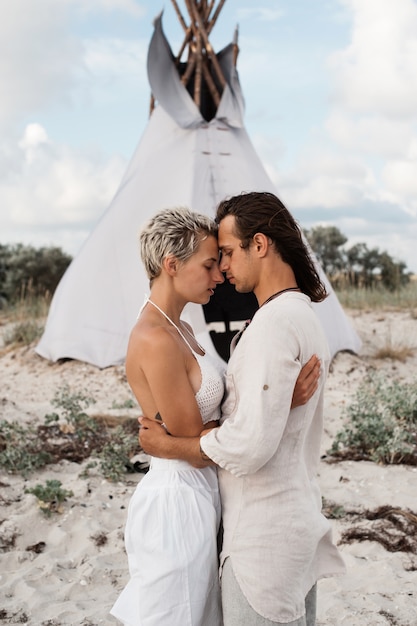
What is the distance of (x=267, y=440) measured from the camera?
1.52 m

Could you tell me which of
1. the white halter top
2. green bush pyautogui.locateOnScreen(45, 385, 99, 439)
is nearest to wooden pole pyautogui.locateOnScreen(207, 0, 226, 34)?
green bush pyautogui.locateOnScreen(45, 385, 99, 439)

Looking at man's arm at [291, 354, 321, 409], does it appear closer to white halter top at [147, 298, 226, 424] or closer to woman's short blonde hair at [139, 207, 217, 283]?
white halter top at [147, 298, 226, 424]

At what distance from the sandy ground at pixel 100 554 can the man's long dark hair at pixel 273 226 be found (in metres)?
1.65

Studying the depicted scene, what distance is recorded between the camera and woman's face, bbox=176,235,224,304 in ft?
6.15

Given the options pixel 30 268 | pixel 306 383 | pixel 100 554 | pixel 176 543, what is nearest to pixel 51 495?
pixel 100 554

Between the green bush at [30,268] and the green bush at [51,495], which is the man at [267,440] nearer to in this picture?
the green bush at [51,495]

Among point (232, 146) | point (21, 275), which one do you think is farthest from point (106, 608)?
point (21, 275)

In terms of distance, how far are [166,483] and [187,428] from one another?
0.16m

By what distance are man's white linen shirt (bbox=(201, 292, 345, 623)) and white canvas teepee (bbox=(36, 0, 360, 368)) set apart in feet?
16.7

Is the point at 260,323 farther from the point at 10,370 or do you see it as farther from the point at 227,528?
the point at 10,370

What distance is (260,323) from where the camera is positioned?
62.7 inches

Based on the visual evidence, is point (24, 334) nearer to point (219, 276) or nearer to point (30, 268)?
point (30, 268)

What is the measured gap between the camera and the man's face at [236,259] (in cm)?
173

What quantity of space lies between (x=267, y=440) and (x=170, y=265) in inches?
23.3
